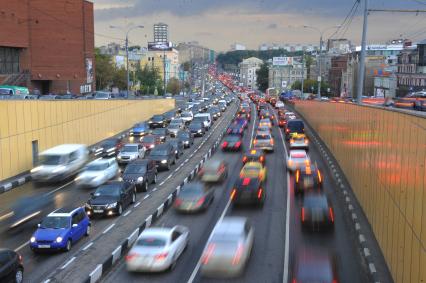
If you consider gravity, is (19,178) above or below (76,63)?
below

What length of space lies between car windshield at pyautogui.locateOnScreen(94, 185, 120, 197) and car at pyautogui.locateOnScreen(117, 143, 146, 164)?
11.2 meters

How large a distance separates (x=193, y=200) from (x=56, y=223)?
6.22 m

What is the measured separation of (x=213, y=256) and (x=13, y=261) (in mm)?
5482

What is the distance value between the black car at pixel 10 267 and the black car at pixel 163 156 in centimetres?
1761

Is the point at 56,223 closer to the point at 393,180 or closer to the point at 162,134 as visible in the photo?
the point at 393,180

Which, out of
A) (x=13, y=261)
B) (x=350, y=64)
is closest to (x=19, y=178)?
(x=13, y=261)

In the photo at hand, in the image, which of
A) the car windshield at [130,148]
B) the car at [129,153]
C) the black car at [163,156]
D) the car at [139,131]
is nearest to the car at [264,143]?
the black car at [163,156]

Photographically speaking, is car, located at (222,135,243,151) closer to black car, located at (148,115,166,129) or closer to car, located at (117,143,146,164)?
car, located at (117,143,146,164)

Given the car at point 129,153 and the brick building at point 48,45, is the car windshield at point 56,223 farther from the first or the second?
the brick building at point 48,45

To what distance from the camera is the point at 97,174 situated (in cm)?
2778

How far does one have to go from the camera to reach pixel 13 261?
14.5 meters

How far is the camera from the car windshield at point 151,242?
51.3 ft

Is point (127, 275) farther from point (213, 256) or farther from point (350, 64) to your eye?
point (350, 64)

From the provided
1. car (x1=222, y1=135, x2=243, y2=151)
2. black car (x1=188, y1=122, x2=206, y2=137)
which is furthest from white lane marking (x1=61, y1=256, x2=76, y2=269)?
black car (x1=188, y1=122, x2=206, y2=137)
